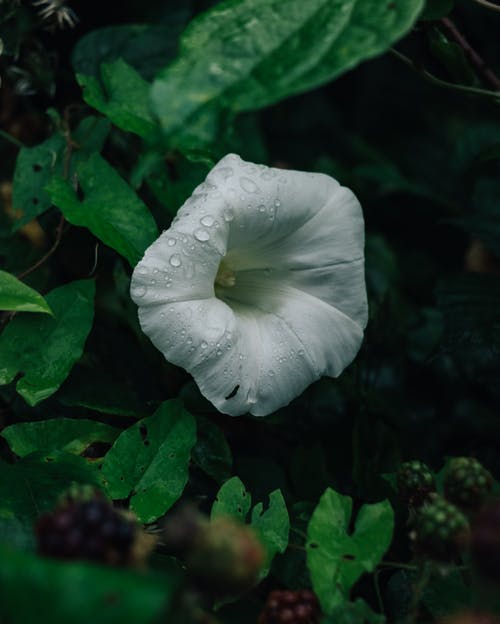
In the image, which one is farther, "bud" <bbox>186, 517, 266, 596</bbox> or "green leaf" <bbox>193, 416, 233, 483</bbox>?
"green leaf" <bbox>193, 416, 233, 483</bbox>

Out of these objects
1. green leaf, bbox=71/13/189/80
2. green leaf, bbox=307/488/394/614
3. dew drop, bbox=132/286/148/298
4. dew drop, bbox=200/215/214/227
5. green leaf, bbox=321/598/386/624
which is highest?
green leaf, bbox=71/13/189/80

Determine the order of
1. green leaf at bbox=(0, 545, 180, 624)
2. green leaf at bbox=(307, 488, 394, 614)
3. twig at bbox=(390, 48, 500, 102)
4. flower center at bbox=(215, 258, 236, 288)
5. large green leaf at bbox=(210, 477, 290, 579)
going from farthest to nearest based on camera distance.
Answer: flower center at bbox=(215, 258, 236, 288) < twig at bbox=(390, 48, 500, 102) < large green leaf at bbox=(210, 477, 290, 579) < green leaf at bbox=(307, 488, 394, 614) < green leaf at bbox=(0, 545, 180, 624)

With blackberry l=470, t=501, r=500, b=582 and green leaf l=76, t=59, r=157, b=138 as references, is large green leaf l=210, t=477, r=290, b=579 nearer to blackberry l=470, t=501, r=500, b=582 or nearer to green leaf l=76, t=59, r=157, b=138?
blackberry l=470, t=501, r=500, b=582

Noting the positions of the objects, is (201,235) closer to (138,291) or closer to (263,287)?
(138,291)

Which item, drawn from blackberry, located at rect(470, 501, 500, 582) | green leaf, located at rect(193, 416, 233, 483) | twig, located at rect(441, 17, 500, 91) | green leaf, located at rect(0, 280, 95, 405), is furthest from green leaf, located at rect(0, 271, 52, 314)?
twig, located at rect(441, 17, 500, 91)

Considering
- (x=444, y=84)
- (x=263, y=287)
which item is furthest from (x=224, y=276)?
(x=444, y=84)

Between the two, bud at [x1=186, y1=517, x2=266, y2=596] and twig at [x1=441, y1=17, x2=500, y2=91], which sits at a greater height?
twig at [x1=441, y1=17, x2=500, y2=91]
